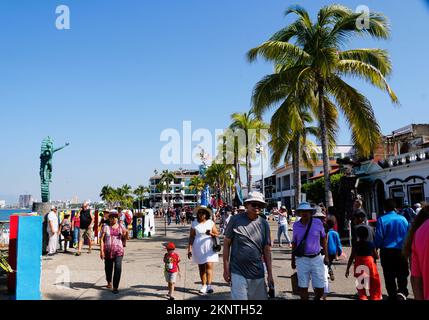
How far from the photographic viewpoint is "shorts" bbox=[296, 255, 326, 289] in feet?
16.9

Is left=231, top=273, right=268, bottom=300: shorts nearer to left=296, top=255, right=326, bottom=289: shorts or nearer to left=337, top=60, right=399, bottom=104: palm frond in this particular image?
left=296, top=255, right=326, bottom=289: shorts

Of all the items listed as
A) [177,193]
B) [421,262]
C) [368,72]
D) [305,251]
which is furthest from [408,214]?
[177,193]

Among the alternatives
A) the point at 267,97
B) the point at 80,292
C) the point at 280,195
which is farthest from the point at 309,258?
the point at 280,195

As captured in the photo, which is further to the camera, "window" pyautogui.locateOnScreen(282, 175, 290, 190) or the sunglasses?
"window" pyautogui.locateOnScreen(282, 175, 290, 190)

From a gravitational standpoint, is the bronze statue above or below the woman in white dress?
above

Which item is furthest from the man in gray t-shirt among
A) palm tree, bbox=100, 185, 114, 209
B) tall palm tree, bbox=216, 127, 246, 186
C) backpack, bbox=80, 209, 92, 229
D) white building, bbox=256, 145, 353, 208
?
palm tree, bbox=100, 185, 114, 209

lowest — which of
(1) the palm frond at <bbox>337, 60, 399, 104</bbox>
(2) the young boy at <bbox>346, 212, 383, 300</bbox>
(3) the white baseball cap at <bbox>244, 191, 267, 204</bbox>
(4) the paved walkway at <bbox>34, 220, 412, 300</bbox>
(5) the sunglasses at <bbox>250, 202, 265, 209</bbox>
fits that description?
(4) the paved walkway at <bbox>34, 220, 412, 300</bbox>

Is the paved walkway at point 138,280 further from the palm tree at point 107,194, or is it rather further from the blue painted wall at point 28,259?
the palm tree at point 107,194

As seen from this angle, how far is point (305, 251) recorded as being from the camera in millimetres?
5188

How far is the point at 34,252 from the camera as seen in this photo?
20.5 ft

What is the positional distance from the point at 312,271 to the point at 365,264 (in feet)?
3.80

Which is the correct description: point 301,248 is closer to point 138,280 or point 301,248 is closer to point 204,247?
point 204,247

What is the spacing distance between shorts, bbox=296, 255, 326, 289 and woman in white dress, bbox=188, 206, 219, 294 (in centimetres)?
190

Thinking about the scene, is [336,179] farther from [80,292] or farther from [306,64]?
[80,292]
